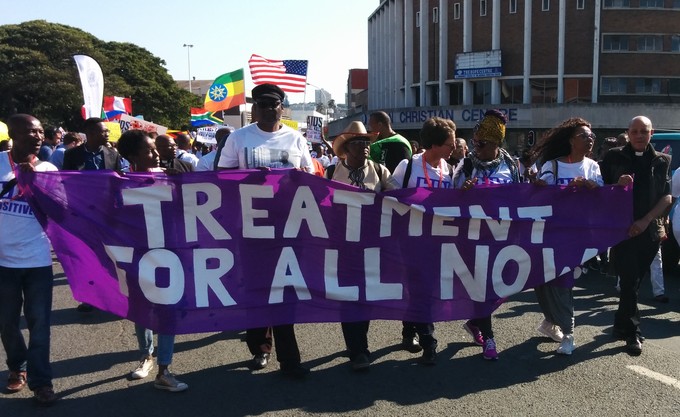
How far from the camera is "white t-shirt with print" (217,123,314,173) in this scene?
4719mm

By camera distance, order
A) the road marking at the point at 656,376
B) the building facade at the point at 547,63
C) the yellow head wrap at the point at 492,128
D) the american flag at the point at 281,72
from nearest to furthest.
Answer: the road marking at the point at 656,376
the yellow head wrap at the point at 492,128
the american flag at the point at 281,72
the building facade at the point at 547,63

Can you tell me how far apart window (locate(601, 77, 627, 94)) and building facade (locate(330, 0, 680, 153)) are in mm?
61

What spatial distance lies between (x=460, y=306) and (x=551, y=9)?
42.0 m

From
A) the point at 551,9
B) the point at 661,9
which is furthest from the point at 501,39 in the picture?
the point at 661,9

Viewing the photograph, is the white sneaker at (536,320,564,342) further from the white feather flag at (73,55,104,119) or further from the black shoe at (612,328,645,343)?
the white feather flag at (73,55,104,119)

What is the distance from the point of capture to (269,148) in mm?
4750

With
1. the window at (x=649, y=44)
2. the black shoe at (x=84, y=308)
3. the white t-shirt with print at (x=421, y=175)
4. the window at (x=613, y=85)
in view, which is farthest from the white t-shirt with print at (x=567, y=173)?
the window at (x=649, y=44)

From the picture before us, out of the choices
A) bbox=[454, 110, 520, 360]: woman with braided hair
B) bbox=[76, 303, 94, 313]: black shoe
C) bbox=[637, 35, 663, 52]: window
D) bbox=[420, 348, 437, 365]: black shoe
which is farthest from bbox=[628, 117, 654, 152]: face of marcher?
bbox=[637, 35, 663, 52]: window

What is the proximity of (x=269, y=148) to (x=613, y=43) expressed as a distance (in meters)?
42.0

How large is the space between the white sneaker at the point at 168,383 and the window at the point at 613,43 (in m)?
42.5

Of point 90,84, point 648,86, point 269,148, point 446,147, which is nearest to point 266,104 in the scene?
point 269,148

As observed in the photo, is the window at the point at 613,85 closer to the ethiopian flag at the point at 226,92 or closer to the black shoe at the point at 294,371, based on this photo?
the ethiopian flag at the point at 226,92

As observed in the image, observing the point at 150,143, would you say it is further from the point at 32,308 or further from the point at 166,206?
the point at 32,308

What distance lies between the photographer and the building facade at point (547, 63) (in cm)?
3978
